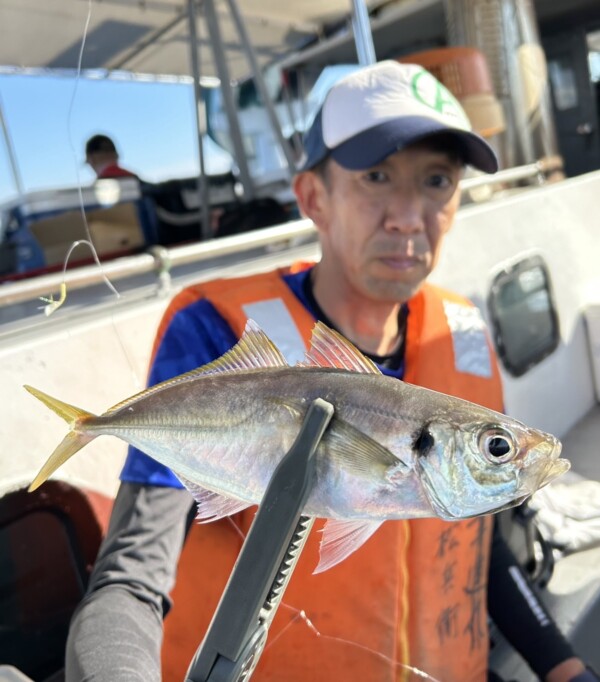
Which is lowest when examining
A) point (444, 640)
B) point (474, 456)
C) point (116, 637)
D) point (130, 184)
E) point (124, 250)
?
point (444, 640)

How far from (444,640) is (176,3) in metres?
4.19

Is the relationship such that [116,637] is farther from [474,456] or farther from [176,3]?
[176,3]

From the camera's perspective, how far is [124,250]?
2.69 m

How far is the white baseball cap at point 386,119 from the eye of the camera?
3.16 feet

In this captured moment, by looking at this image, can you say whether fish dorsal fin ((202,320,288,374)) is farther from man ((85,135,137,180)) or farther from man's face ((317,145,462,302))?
man ((85,135,137,180))

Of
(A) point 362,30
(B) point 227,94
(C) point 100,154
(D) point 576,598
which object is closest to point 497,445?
(A) point 362,30

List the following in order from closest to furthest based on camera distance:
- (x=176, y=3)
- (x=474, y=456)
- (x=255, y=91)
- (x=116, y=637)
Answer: (x=474, y=456) < (x=116, y=637) < (x=176, y=3) < (x=255, y=91)

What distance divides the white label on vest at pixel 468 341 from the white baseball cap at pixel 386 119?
0.27 metres

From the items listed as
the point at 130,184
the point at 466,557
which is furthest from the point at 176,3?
the point at 466,557

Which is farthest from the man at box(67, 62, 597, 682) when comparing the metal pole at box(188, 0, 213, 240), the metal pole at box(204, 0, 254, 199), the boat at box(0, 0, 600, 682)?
the metal pole at box(204, 0, 254, 199)

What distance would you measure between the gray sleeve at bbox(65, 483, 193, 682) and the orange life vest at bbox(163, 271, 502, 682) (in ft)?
→ 0.17


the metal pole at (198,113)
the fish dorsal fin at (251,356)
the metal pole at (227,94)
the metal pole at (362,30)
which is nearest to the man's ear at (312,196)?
the metal pole at (362,30)

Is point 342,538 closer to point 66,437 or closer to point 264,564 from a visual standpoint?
point 264,564

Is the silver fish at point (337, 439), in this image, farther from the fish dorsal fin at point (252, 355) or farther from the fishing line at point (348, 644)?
the fishing line at point (348, 644)
